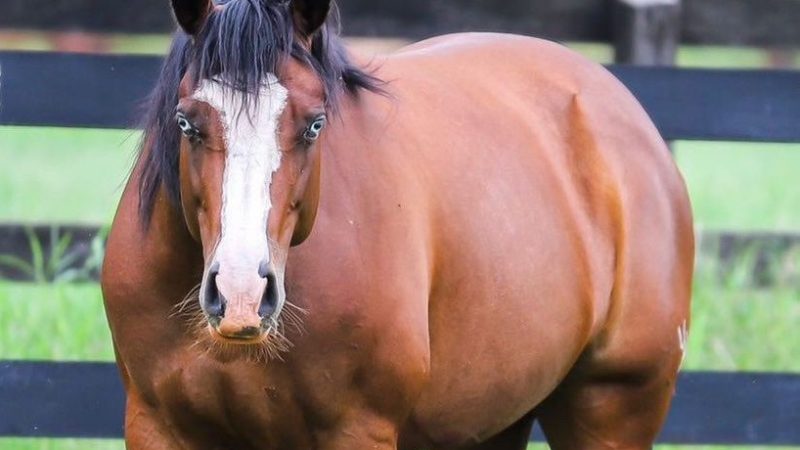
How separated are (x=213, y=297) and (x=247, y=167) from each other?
9.0 inches

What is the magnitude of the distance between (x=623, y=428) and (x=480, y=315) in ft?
2.31

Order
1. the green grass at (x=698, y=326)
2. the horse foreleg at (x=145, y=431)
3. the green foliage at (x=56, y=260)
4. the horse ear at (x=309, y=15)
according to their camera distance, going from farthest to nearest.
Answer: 1. the green foliage at (x=56, y=260)
2. the green grass at (x=698, y=326)
3. the horse foreleg at (x=145, y=431)
4. the horse ear at (x=309, y=15)

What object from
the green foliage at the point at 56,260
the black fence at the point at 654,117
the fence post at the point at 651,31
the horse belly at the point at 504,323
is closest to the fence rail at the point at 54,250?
the green foliage at the point at 56,260


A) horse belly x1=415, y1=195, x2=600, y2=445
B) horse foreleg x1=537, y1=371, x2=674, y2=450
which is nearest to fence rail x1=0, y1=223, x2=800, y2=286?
horse foreleg x1=537, y1=371, x2=674, y2=450

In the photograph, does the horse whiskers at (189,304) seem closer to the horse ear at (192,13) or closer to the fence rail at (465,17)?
the horse ear at (192,13)

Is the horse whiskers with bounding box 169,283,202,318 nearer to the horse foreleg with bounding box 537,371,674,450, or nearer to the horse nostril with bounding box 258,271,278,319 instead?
the horse nostril with bounding box 258,271,278,319

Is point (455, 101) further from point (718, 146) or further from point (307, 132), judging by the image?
point (718, 146)

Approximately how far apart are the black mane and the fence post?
87.7 inches

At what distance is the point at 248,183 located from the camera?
258 centimetres

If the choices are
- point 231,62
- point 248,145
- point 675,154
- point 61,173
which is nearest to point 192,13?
point 231,62

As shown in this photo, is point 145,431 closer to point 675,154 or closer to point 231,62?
point 231,62

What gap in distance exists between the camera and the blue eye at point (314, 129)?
267cm

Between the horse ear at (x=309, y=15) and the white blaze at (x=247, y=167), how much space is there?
167 millimetres

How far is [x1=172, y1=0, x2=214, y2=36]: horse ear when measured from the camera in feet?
8.98
